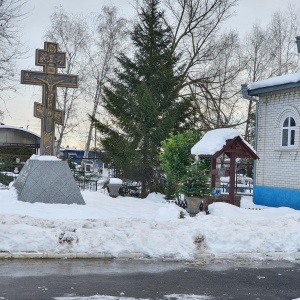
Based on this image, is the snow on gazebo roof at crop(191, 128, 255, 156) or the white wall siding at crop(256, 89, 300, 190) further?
the white wall siding at crop(256, 89, 300, 190)

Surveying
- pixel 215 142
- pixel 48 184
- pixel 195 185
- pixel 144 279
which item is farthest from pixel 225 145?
pixel 144 279

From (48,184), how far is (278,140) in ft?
31.4

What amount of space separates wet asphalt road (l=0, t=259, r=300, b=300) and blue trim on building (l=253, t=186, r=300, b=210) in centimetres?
914

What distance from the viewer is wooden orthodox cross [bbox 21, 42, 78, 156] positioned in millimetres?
15664

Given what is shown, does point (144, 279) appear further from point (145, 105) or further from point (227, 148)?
point (145, 105)

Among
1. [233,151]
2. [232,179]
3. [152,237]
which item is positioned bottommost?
[152,237]

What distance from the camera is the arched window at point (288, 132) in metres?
19.0

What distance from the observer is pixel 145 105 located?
913 inches

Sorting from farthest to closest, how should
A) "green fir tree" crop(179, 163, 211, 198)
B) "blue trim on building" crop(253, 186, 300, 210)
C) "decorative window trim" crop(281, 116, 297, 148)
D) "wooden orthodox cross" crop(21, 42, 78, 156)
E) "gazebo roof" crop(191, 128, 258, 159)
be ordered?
"decorative window trim" crop(281, 116, 297, 148) → "blue trim on building" crop(253, 186, 300, 210) → "gazebo roof" crop(191, 128, 258, 159) → "wooden orthodox cross" crop(21, 42, 78, 156) → "green fir tree" crop(179, 163, 211, 198)

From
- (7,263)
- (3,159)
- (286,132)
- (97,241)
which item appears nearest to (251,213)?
→ (286,132)

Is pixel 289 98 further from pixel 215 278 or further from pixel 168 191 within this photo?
pixel 215 278

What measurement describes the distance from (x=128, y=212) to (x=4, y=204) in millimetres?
3755

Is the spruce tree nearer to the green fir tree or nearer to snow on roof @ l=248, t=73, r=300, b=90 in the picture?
snow on roof @ l=248, t=73, r=300, b=90

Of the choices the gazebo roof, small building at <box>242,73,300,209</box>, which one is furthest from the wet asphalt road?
small building at <box>242,73,300,209</box>
